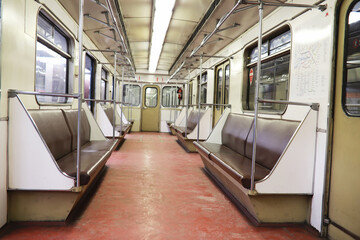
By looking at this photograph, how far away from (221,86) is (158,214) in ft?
13.0

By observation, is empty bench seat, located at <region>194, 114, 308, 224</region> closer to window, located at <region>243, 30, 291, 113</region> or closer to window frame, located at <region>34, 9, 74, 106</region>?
window, located at <region>243, 30, 291, 113</region>

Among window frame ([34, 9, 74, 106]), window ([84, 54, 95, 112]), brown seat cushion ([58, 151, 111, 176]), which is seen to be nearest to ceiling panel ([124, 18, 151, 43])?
window ([84, 54, 95, 112])

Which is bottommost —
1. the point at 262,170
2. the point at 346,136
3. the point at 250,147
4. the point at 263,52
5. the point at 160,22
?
the point at 262,170

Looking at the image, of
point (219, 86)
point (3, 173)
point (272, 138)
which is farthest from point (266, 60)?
point (3, 173)

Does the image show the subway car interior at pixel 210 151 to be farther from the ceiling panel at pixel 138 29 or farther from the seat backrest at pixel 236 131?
the ceiling panel at pixel 138 29

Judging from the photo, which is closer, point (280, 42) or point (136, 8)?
point (280, 42)

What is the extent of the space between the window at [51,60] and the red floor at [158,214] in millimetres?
1401

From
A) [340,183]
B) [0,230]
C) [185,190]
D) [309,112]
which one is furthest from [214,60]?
[0,230]

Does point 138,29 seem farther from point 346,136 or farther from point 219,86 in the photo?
point 346,136

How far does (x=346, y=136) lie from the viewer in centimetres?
214

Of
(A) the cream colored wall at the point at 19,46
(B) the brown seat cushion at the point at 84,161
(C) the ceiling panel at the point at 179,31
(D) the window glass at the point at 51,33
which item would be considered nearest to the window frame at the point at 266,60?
(C) the ceiling panel at the point at 179,31

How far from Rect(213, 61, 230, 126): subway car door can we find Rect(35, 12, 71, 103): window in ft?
10.2

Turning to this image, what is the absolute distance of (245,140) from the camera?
3693 mm

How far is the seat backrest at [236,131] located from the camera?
12.4ft
